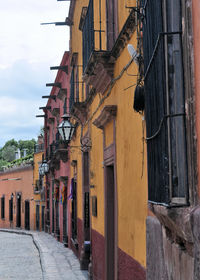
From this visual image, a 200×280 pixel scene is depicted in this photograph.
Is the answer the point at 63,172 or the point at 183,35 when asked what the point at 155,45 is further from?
the point at 63,172

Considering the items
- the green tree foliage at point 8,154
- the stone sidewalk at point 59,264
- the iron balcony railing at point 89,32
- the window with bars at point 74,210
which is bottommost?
the stone sidewalk at point 59,264

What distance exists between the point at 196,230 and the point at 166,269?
1.28 metres

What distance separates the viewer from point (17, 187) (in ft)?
115

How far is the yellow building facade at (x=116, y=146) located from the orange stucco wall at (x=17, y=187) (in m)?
21.6

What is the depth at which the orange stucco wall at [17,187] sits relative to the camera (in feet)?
106

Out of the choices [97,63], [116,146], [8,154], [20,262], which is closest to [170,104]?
[116,146]

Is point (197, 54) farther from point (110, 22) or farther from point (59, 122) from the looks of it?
point (59, 122)

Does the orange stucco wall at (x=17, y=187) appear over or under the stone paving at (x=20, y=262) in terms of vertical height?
over

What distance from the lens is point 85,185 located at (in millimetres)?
12547

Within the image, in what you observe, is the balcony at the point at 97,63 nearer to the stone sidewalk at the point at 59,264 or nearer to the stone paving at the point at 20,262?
the stone sidewalk at the point at 59,264

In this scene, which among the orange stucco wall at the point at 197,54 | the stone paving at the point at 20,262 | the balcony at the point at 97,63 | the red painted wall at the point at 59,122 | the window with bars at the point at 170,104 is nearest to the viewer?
the orange stucco wall at the point at 197,54

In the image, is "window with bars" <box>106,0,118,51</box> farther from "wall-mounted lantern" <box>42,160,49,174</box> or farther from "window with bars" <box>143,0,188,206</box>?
"wall-mounted lantern" <box>42,160,49,174</box>

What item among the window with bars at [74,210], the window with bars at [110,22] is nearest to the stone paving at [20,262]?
the window with bars at [74,210]

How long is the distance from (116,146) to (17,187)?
28792 millimetres
